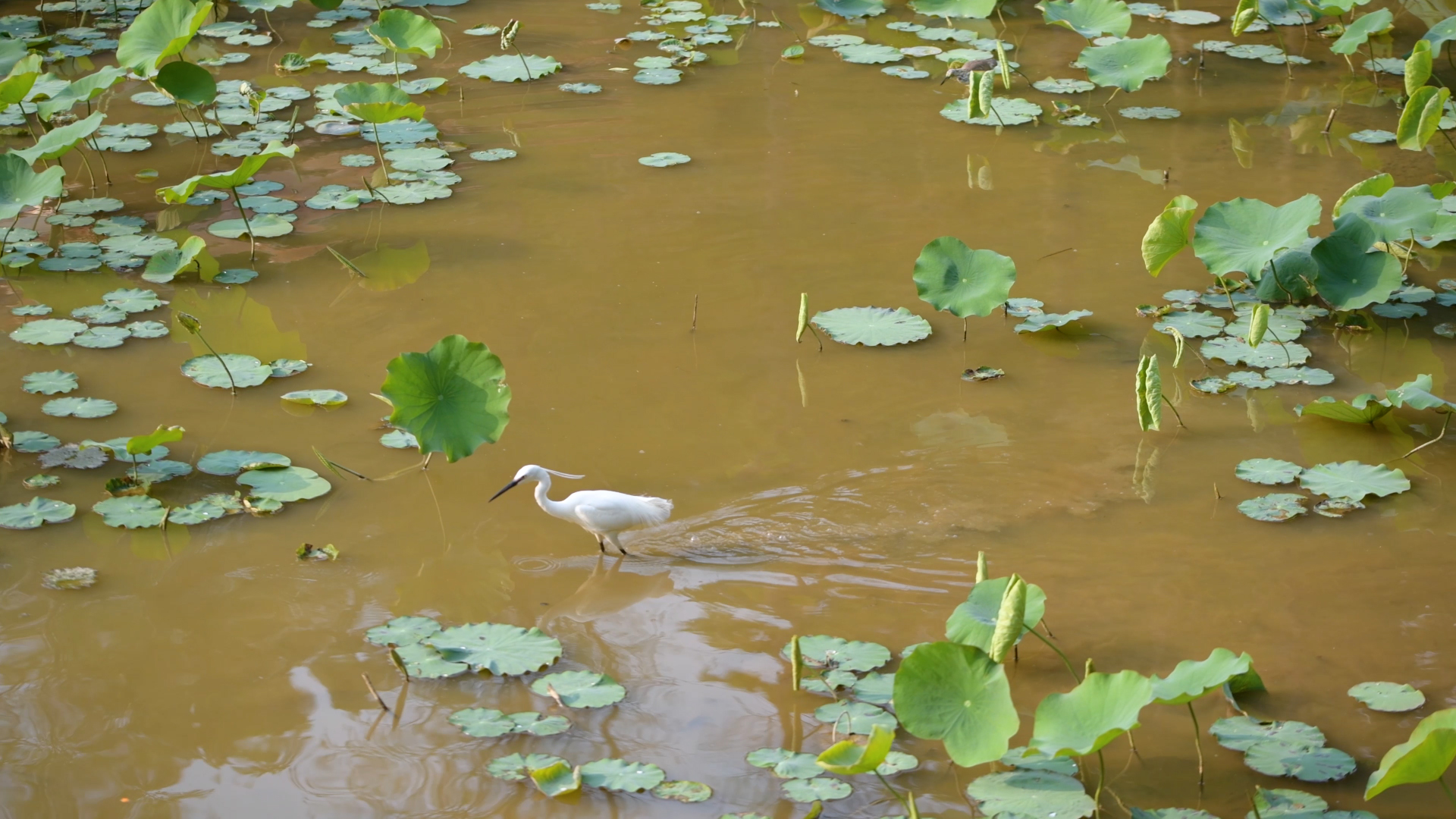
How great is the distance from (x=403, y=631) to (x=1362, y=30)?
6330 mm

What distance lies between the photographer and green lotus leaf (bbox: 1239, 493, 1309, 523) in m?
3.94

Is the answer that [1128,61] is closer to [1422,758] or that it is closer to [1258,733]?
[1258,733]

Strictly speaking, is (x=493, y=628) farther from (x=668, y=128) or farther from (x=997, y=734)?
(x=668, y=128)

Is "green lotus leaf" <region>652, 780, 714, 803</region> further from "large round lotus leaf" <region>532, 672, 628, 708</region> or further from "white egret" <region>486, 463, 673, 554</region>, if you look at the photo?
"white egret" <region>486, 463, 673, 554</region>

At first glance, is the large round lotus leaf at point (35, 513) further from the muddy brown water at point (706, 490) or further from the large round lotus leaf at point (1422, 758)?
the large round lotus leaf at point (1422, 758)

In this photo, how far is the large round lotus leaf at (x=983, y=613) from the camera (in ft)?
10.4

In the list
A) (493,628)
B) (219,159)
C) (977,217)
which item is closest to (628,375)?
(493,628)

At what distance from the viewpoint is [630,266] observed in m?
5.57

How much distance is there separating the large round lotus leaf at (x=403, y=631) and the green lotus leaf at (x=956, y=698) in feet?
4.48

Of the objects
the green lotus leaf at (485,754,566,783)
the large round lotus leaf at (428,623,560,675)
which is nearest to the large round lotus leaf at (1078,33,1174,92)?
the large round lotus leaf at (428,623,560,675)

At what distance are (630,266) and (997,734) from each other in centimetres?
327

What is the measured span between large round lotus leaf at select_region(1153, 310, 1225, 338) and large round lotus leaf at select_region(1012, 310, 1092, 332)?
30 centimetres

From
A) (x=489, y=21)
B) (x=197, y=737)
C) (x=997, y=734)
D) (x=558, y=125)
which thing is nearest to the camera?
(x=997, y=734)

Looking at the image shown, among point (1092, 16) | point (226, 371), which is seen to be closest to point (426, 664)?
point (226, 371)
